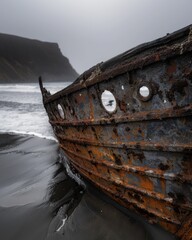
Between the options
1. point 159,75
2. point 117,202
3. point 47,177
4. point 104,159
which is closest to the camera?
point 159,75

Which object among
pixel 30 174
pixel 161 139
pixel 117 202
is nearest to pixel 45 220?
pixel 117 202

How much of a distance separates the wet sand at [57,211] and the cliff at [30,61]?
72791 mm

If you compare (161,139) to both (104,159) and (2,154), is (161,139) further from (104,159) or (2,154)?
(2,154)

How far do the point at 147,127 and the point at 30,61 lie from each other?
102160 millimetres

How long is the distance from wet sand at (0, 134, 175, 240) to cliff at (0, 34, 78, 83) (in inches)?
2866

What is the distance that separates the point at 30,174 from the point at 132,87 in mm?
3904

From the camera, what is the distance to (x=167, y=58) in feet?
6.42

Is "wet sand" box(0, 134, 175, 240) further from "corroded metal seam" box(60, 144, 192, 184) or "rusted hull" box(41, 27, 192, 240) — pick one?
"corroded metal seam" box(60, 144, 192, 184)

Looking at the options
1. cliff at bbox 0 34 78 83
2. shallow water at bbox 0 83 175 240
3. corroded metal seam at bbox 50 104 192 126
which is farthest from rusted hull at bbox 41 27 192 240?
cliff at bbox 0 34 78 83

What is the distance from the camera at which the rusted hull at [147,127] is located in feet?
6.69

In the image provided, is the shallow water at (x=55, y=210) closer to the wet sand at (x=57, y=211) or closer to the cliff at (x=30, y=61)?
the wet sand at (x=57, y=211)

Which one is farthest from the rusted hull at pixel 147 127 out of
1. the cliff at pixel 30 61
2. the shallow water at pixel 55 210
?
the cliff at pixel 30 61

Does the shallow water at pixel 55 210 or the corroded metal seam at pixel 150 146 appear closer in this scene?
the corroded metal seam at pixel 150 146

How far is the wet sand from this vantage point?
10.3 feet
